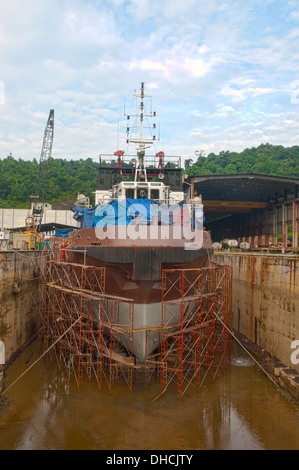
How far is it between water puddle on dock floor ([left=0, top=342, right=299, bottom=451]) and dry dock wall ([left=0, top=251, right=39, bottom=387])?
1530mm

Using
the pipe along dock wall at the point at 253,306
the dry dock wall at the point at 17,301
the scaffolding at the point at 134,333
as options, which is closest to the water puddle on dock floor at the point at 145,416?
the scaffolding at the point at 134,333

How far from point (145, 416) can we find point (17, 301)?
26.7ft

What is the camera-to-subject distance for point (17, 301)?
14484 millimetres

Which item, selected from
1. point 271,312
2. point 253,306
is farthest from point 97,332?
point 253,306

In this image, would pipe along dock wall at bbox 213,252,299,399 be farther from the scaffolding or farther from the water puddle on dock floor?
the scaffolding

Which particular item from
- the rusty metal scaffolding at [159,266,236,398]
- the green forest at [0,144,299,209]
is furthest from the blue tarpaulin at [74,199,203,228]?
the green forest at [0,144,299,209]

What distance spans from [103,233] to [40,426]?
22.2 ft

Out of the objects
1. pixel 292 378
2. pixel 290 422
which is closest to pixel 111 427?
pixel 290 422

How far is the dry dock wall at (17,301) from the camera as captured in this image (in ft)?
41.9

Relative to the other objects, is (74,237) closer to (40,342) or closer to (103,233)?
(103,233)

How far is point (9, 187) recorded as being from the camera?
66312 mm

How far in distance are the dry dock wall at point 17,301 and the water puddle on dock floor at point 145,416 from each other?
5.02ft

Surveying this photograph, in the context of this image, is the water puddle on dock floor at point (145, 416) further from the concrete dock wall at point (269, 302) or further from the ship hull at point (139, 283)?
the ship hull at point (139, 283)
